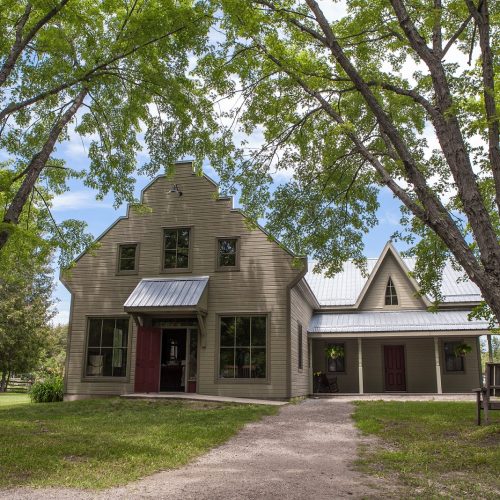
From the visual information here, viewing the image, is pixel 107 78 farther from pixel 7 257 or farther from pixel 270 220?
pixel 7 257

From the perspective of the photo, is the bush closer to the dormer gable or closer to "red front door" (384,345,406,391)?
the dormer gable

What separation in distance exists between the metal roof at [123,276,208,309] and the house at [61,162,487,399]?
41 millimetres

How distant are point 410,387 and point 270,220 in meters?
11.9

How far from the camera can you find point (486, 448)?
8445mm

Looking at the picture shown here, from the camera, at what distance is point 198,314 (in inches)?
677

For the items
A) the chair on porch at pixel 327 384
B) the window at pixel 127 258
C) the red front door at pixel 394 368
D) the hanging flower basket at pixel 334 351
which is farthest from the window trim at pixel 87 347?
the red front door at pixel 394 368

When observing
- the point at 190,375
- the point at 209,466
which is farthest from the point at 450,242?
the point at 190,375

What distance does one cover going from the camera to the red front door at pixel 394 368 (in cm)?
2273

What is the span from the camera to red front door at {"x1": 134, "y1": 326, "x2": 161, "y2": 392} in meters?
17.6

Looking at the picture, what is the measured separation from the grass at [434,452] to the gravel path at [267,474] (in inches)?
17.4

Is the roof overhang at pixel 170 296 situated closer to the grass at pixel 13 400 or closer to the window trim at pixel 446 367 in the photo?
the grass at pixel 13 400

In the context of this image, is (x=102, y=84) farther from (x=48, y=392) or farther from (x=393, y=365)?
(x=393, y=365)

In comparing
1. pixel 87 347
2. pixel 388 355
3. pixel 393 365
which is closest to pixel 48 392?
pixel 87 347

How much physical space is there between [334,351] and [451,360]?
5.15 metres
